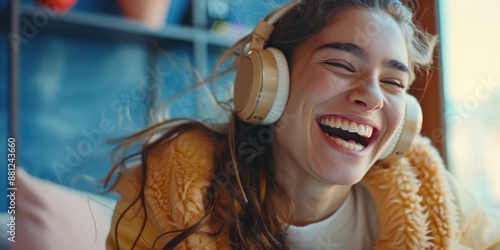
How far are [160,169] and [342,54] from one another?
26cm

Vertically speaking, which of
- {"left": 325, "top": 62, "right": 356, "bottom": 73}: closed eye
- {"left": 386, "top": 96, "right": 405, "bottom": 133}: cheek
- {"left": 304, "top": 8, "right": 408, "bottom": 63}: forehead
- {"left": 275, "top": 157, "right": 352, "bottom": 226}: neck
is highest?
{"left": 304, "top": 8, "right": 408, "bottom": 63}: forehead

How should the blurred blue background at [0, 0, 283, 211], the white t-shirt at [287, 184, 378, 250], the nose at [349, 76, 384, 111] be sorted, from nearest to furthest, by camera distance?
the nose at [349, 76, 384, 111] → the white t-shirt at [287, 184, 378, 250] → the blurred blue background at [0, 0, 283, 211]

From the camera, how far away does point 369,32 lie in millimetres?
539

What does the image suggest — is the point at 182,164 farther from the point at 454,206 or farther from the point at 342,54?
the point at 454,206

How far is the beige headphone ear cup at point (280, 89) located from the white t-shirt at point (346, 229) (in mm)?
156

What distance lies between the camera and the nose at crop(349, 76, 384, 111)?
52 centimetres

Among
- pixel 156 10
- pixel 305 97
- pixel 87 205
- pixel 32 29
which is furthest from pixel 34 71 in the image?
pixel 305 97

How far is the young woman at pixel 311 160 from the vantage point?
1.77 feet

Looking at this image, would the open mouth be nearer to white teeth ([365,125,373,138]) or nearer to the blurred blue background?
white teeth ([365,125,373,138])

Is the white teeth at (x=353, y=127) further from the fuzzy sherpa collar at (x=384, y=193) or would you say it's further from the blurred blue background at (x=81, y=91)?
the blurred blue background at (x=81, y=91)

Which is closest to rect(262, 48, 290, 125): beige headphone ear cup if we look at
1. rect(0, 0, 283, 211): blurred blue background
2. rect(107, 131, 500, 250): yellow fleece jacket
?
rect(107, 131, 500, 250): yellow fleece jacket

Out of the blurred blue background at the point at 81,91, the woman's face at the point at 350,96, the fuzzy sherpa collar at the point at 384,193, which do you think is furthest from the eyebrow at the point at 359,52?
the blurred blue background at the point at 81,91

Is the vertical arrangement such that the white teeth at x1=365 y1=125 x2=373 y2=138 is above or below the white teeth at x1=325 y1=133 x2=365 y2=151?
above

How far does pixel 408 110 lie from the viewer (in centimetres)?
57
